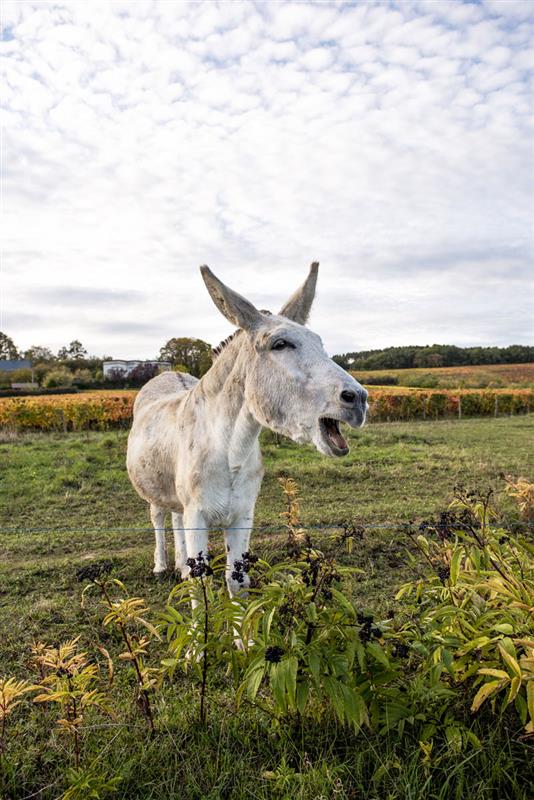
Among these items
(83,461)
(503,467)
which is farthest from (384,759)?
(83,461)

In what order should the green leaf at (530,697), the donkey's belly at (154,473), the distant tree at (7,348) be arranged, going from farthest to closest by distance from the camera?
1. the distant tree at (7,348)
2. the donkey's belly at (154,473)
3. the green leaf at (530,697)

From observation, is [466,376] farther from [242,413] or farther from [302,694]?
[302,694]

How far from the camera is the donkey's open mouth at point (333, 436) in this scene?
2.67 metres

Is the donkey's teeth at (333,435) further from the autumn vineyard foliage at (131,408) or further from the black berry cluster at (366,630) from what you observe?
the autumn vineyard foliage at (131,408)

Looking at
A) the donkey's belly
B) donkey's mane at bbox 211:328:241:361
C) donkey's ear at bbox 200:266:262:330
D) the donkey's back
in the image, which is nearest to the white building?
the donkey's back

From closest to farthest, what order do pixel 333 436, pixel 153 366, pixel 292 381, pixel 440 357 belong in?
pixel 333 436
pixel 292 381
pixel 153 366
pixel 440 357

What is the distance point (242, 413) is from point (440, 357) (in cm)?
7213

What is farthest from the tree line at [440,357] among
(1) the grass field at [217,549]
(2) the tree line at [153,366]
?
(1) the grass field at [217,549]

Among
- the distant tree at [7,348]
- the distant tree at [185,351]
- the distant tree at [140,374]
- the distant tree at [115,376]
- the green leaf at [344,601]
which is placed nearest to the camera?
the green leaf at [344,601]

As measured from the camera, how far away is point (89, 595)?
5.23 meters

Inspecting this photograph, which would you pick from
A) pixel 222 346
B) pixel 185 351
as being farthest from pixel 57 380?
pixel 222 346

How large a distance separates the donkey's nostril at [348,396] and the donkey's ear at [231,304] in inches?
36.4

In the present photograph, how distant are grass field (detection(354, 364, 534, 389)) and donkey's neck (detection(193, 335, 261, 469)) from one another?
45.5m

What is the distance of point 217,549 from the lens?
→ 482 centimetres
